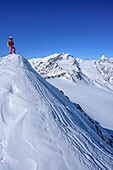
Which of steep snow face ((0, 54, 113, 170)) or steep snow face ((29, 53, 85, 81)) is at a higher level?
steep snow face ((29, 53, 85, 81))

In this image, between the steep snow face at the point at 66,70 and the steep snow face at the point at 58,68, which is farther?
the steep snow face at the point at 58,68

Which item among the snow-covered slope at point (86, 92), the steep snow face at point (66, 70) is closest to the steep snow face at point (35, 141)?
the snow-covered slope at point (86, 92)

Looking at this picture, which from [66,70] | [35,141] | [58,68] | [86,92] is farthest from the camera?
[58,68]

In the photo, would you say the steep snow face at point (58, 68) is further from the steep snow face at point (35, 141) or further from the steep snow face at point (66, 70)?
the steep snow face at point (35, 141)

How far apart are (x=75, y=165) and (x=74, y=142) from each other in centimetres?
Answer: 72

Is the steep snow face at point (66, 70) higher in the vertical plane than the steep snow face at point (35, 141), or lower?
higher

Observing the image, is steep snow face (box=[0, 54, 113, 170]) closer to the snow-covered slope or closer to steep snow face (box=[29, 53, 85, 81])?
the snow-covered slope

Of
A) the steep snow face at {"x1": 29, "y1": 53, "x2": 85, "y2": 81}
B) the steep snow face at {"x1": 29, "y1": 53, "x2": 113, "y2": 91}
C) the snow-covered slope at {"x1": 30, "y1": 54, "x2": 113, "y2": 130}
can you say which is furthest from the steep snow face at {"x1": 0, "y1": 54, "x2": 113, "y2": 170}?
the steep snow face at {"x1": 29, "y1": 53, "x2": 85, "y2": 81}

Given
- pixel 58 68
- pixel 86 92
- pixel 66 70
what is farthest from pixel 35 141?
pixel 58 68

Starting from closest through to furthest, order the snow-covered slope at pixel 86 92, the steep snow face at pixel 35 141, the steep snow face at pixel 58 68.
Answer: the steep snow face at pixel 35 141 → the snow-covered slope at pixel 86 92 → the steep snow face at pixel 58 68

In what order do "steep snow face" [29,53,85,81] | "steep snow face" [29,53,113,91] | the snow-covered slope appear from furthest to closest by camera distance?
"steep snow face" [29,53,85,81], "steep snow face" [29,53,113,91], the snow-covered slope

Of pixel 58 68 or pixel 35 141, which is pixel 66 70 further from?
pixel 35 141

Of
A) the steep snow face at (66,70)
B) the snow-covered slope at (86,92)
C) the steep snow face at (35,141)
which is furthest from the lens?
the steep snow face at (66,70)

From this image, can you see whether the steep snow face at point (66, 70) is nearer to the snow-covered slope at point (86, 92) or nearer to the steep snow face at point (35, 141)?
the snow-covered slope at point (86, 92)
